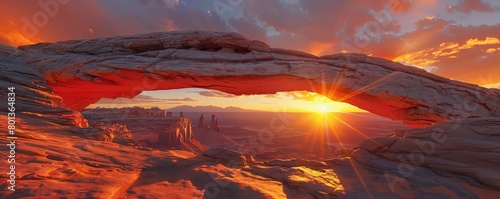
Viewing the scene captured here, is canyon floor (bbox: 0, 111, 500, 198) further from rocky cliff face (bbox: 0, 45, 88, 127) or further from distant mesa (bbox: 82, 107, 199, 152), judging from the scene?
distant mesa (bbox: 82, 107, 199, 152)

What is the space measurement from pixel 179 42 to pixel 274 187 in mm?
11250

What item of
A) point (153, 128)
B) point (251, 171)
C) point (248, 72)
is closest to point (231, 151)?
point (251, 171)

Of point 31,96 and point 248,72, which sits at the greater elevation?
point 248,72

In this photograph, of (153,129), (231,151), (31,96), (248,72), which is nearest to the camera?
(231,151)

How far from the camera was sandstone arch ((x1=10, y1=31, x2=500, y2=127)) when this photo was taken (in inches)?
518

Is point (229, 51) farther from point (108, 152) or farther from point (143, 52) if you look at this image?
point (108, 152)

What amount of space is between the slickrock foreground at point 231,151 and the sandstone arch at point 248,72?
0.06 metres

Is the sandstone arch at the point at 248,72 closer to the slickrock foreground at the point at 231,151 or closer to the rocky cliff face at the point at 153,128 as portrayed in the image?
the slickrock foreground at the point at 231,151

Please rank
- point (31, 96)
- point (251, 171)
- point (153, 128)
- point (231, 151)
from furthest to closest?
1. point (153, 128)
2. point (31, 96)
3. point (231, 151)
4. point (251, 171)

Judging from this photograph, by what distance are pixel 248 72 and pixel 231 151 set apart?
5.27m

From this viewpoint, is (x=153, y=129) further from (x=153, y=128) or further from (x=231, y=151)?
(x=231, y=151)

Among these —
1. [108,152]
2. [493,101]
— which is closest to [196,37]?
[108,152]

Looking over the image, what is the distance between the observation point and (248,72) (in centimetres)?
1341

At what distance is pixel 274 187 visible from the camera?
7.00 metres
